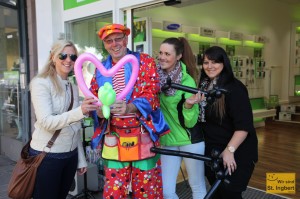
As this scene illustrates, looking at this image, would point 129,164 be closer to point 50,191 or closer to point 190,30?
point 50,191

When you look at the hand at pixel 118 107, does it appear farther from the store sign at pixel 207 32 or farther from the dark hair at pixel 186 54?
the store sign at pixel 207 32

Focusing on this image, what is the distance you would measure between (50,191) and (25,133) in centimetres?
315

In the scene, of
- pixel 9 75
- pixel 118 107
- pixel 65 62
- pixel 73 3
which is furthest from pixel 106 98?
pixel 9 75

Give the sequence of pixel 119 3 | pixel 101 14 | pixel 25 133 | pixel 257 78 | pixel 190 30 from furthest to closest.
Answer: pixel 257 78 → pixel 190 30 → pixel 25 133 → pixel 101 14 → pixel 119 3

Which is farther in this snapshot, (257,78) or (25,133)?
(257,78)

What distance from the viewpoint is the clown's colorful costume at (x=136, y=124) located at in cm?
152

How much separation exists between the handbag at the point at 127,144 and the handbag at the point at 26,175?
0.42 metres

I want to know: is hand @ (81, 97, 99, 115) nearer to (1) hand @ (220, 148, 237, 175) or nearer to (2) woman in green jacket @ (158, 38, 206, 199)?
(2) woman in green jacket @ (158, 38, 206, 199)

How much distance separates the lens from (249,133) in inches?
65.5

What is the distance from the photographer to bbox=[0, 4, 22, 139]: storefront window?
15.9 ft

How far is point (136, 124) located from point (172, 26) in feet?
15.0

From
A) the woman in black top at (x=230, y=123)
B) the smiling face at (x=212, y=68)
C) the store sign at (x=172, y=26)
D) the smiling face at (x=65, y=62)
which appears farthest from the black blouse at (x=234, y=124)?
the store sign at (x=172, y=26)

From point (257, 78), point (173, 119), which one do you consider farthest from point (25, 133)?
point (257, 78)

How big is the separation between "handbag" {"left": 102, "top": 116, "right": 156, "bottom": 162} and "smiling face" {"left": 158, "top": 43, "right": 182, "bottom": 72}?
1.61 ft
